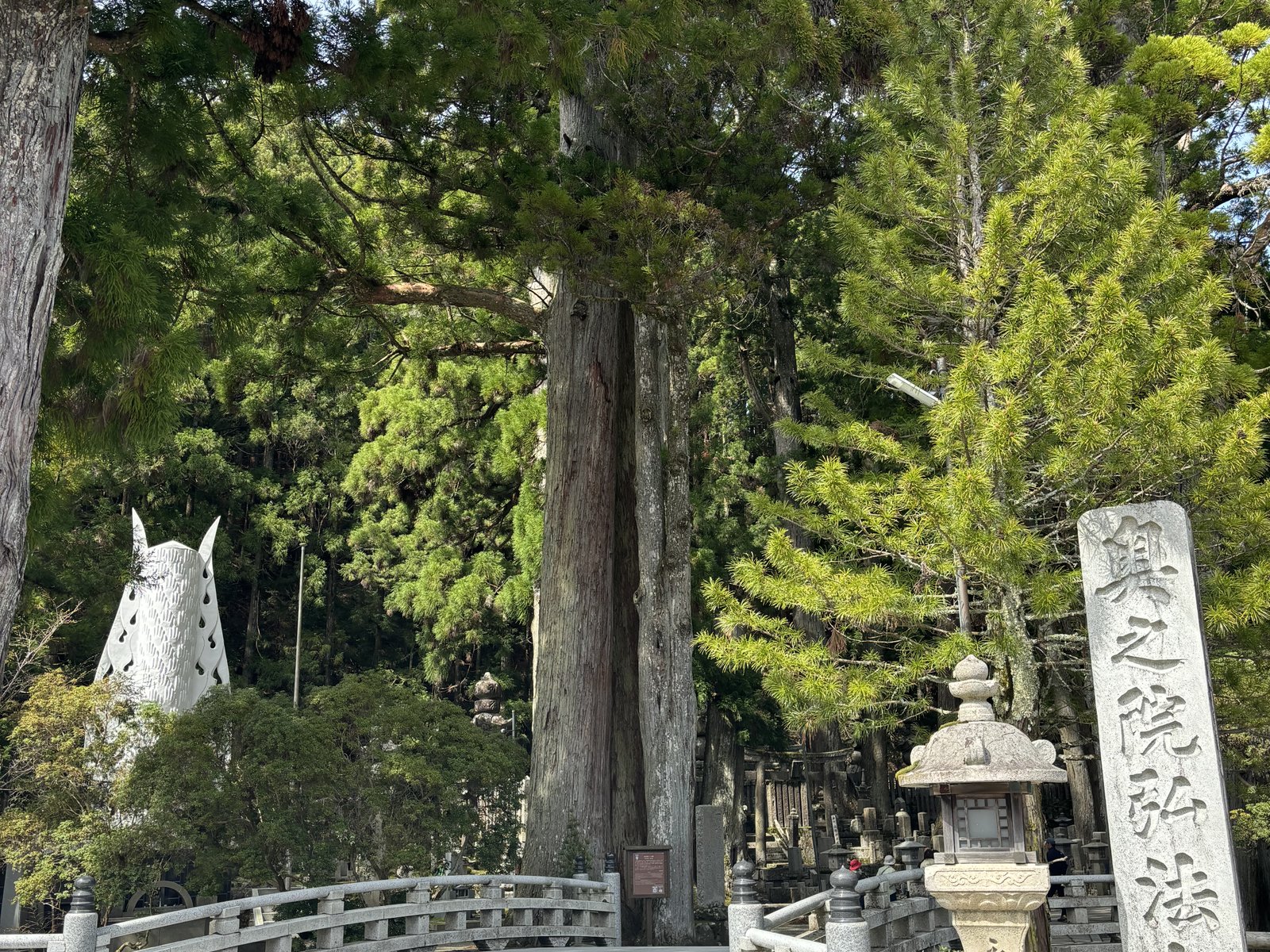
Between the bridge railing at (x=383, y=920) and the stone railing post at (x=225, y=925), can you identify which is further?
the stone railing post at (x=225, y=925)

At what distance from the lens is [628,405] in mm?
13422

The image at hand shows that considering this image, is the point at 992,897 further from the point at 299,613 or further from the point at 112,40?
the point at 299,613

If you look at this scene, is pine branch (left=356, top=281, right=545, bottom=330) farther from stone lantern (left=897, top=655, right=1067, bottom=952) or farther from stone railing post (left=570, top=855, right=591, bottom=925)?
stone lantern (left=897, top=655, right=1067, bottom=952)

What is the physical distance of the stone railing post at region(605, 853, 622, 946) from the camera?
10734mm

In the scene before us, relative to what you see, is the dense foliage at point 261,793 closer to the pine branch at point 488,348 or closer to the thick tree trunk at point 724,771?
the pine branch at point 488,348

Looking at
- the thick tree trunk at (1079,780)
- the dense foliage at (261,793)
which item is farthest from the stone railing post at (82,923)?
the thick tree trunk at (1079,780)

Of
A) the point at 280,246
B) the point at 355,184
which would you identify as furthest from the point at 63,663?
the point at 280,246

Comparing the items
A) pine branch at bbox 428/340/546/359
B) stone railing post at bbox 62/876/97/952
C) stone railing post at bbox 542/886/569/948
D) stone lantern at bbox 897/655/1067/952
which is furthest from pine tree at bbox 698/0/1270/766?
pine branch at bbox 428/340/546/359

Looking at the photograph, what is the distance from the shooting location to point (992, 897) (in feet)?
22.6

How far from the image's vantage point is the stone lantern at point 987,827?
6879mm

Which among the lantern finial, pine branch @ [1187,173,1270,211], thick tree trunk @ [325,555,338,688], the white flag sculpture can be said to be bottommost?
the lantern finial

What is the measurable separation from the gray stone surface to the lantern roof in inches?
280

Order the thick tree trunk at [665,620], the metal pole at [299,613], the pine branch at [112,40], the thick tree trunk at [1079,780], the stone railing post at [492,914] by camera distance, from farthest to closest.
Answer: the metal pole at [299,613]
the thick tree trunk at [1079,780]
the thick tree trunk at [665,620]
the stone railing post at [492,914]
the pine branch at [112,40]

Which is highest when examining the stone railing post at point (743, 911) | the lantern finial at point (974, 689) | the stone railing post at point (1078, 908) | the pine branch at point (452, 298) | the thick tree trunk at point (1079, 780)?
the pine branch at point (452, 298)
